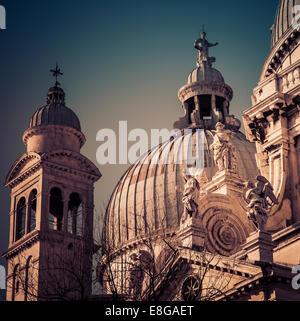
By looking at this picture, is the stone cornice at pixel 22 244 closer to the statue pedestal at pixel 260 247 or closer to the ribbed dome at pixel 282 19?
the ribbed dome at pixel 282 19

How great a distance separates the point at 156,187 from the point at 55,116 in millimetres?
9151

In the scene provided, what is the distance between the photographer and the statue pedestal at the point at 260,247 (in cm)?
4583

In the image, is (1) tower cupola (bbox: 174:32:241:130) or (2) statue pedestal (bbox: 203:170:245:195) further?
(1) tower cupola (bbox: 174:32:241:130)

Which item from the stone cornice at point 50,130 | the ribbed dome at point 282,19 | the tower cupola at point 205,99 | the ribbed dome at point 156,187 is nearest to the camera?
the ribbed dome at point 282,19

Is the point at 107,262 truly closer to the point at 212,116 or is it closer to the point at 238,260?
the point at 238,260

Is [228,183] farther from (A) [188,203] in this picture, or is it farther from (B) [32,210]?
(B) [32,210]

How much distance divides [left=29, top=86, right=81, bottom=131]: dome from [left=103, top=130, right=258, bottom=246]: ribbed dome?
6.05 meters

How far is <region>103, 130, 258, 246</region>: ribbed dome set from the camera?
7588 cm

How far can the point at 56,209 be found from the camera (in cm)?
7994

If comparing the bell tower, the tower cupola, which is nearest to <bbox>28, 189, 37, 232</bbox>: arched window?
the bell tower

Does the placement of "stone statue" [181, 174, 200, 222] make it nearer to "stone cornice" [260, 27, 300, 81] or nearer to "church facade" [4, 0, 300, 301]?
"church facade" [4, 0, 300, 301]

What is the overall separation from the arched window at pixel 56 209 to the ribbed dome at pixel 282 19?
2398 centimetres

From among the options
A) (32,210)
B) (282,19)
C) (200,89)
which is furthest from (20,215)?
(282,19)

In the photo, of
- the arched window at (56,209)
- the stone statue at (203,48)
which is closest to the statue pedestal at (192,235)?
the arched window at (56,209)
